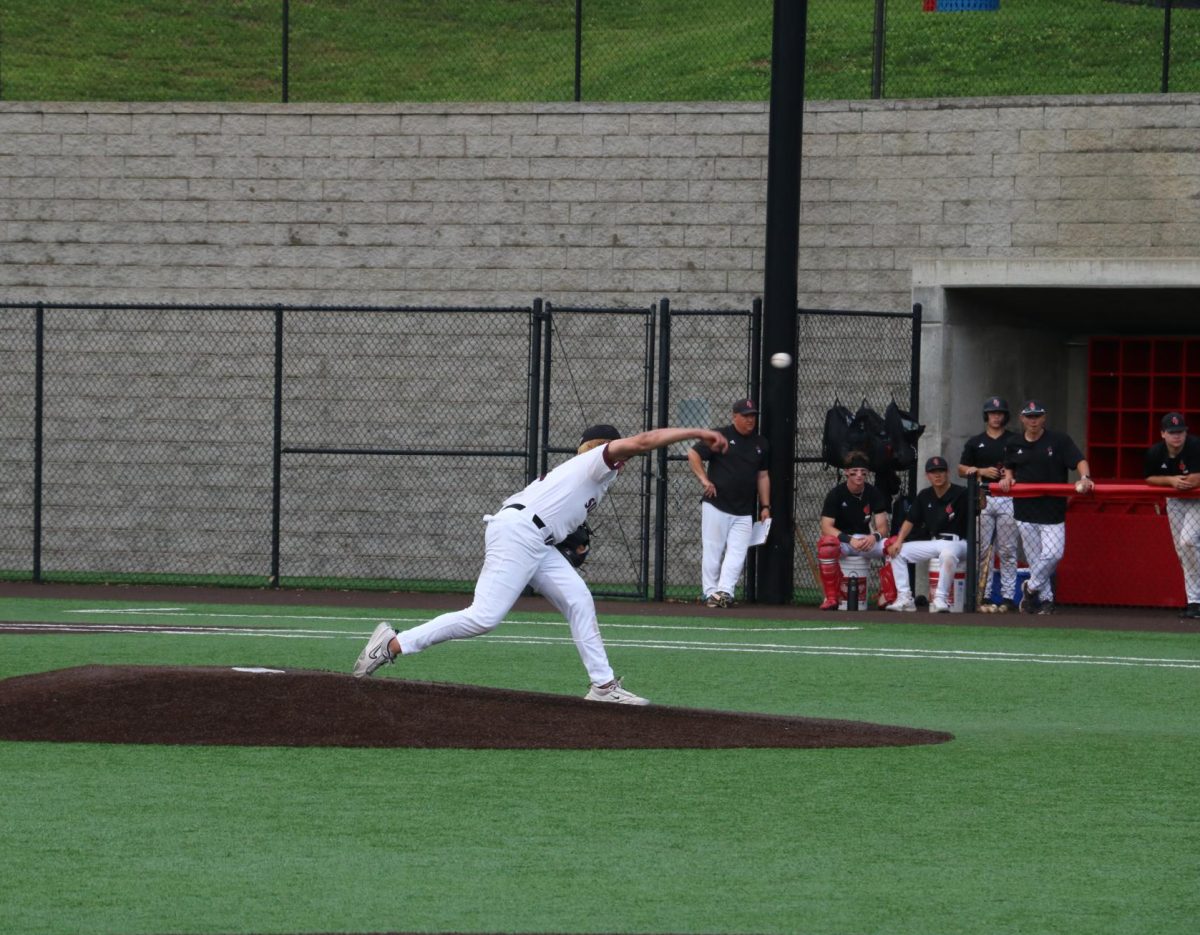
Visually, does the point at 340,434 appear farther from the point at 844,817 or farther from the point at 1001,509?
the point at 844,817

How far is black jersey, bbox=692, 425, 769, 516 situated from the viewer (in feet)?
59.3

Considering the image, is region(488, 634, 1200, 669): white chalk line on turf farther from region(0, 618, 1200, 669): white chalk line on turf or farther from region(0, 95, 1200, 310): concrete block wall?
region(0, 95, 1200, 310): concrete block wall

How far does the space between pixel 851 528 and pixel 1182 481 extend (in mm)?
2892

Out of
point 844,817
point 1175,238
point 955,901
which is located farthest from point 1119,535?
point 955,901

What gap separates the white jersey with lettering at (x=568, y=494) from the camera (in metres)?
9.99

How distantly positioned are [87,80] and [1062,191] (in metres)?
21.7

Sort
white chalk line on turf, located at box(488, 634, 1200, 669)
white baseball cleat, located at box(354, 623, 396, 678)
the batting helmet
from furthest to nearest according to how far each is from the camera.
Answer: the batting helmet
white chalk line on turf, located at box(488, 634, 1200, 669)
white baseball cleat, located at box(354, 623, 396, 678)

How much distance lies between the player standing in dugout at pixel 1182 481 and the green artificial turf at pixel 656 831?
5.75 m

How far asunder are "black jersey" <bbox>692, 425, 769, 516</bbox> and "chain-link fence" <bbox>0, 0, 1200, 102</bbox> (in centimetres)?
1033

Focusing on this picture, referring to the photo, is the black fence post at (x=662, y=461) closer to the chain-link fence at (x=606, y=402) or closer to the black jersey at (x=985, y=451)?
the chain-link fence at (x=606, y=402)

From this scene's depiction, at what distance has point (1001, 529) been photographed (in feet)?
58.2

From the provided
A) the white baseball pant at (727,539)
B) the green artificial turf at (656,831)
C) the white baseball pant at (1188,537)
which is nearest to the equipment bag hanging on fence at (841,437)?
the white baseball pant at (727,539)

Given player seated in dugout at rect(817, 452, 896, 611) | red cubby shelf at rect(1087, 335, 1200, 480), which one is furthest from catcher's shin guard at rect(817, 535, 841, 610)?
red cubby shelf at rect(1087, 335, 1200, 480)

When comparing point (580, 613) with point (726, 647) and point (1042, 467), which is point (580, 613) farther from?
point (1042, 467)
